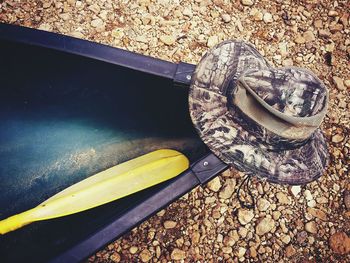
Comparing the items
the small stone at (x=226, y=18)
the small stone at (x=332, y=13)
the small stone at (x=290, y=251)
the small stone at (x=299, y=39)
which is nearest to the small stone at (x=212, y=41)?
the small stone at (x=226, y=18)

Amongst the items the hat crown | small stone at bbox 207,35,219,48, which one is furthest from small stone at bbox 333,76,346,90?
→ the hat crown

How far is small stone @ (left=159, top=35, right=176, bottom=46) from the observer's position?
1.60 metres

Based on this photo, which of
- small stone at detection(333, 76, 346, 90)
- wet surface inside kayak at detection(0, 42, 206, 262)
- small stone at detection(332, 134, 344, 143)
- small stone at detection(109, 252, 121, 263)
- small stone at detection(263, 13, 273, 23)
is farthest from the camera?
small stone at detection(263, 13, 273, 23)

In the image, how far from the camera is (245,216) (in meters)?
1.36

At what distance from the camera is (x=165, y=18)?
1.65 m

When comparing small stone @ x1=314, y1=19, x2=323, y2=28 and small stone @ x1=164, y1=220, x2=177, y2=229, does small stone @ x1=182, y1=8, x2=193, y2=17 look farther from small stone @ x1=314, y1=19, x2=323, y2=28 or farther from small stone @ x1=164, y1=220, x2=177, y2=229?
small stone @ x1=164, y1=220, x2=177, y2=229

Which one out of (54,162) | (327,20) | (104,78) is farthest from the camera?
(327,20)

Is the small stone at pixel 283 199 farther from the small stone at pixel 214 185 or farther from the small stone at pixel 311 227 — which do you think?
the small stone at pixel 214 185

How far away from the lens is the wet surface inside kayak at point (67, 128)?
3.53 ft

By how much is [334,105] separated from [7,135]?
1.61 meters

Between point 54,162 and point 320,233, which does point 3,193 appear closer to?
point 54,162

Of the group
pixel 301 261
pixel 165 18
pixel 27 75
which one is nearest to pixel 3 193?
pixel 27 75

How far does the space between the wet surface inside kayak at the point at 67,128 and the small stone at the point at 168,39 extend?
1.63 ft

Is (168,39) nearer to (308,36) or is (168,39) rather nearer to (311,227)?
(308,36)
